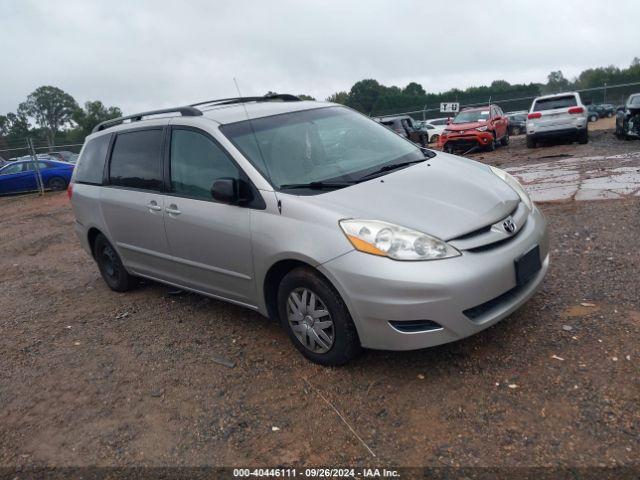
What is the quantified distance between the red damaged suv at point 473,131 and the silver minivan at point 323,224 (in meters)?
12.5

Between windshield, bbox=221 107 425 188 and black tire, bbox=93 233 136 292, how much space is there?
2.23m

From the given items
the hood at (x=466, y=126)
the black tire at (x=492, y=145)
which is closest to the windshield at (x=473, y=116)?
the hood at (x=466, y=126)

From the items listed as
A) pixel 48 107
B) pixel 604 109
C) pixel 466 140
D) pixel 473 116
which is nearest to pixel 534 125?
pixel 466 140

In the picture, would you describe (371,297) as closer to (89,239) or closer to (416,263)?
(416,263)

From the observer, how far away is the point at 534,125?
1488cm

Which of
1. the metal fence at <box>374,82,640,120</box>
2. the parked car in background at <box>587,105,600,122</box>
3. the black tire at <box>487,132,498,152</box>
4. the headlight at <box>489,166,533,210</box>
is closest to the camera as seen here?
the headlight at <box>489,166,533,210</box>

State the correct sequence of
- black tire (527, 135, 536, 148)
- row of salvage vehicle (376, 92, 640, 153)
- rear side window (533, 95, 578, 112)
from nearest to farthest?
row of salvage vehicle (376, 92, 640, 153), rear side window (533, 95, 578, 112), black tire (527, 135, 536, 148)

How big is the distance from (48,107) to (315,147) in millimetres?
104436

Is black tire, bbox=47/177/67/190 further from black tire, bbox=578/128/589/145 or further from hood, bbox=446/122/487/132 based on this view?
black tire, bbox=578/128/589/145

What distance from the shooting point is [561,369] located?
3.13 m

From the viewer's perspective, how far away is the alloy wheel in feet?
11.0

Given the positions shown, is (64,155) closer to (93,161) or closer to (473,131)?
(473,131)

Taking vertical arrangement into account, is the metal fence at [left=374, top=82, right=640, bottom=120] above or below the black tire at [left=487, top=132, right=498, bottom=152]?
above

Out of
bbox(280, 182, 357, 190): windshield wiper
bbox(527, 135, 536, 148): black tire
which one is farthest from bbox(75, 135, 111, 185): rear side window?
bbox(527, 135, 536, 148): black tire
